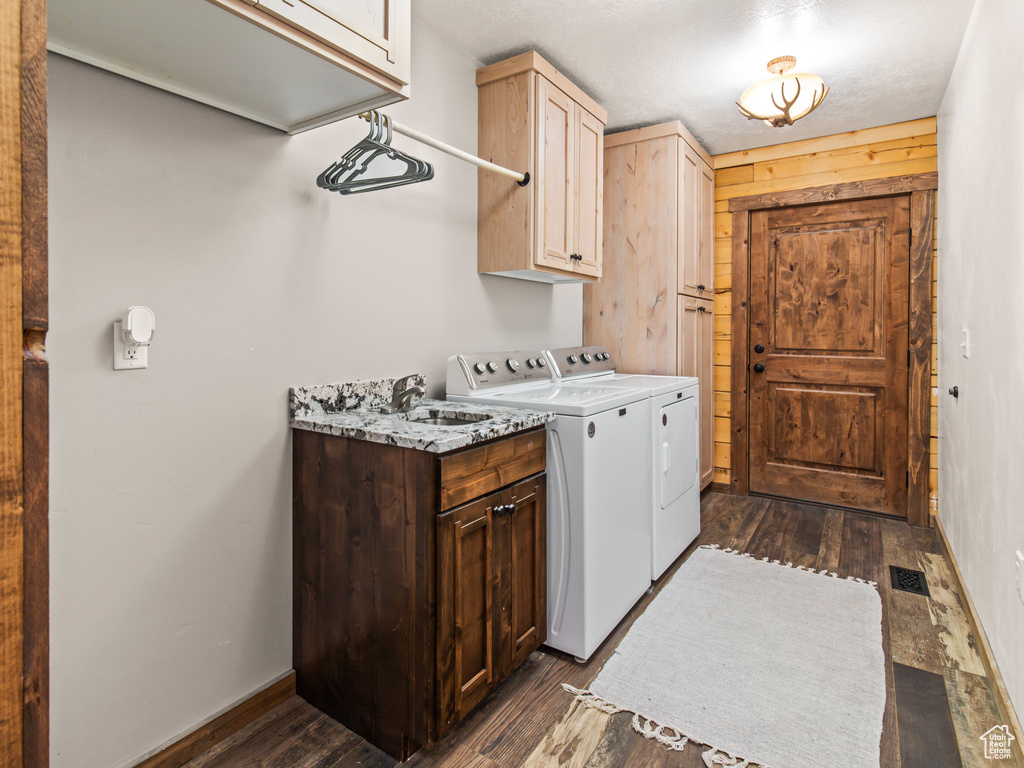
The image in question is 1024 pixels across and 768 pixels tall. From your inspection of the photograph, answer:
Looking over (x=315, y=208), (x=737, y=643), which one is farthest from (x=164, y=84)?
(x=737, y=643)

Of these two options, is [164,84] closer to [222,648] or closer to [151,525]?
[151,525]

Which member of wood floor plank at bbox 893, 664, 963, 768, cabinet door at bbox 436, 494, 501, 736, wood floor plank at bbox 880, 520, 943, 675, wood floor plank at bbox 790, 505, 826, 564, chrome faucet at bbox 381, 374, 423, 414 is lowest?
wood floor plank at bbox 893, 664, 963, 768

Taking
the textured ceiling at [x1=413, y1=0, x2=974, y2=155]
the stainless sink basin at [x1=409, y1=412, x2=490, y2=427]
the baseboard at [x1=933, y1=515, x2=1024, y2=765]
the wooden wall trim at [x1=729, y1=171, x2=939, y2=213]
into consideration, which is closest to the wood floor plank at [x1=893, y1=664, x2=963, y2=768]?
the baseboard at [x1=933, y1=515, x2=1024, y2=765]

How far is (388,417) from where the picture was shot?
1815 mm

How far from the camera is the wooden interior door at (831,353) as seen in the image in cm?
336

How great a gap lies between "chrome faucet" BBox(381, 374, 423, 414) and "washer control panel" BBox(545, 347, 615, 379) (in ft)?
3.10

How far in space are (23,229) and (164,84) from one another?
1.08m

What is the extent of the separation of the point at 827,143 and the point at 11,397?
405 centimetres

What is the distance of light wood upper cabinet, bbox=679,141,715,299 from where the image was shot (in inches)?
129

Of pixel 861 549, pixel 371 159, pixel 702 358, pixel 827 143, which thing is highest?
pixel 827 143

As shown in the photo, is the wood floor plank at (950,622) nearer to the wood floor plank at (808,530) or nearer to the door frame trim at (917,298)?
the wood floor plank at (808,530)

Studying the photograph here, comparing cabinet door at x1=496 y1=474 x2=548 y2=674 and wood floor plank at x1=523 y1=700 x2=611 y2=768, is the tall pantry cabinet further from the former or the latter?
wood floor plank at x1=523 y1=700 x2=611 y2=768

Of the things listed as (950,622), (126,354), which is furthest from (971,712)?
(126,354)

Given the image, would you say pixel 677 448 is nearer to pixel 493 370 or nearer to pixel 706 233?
pixel 493 370
